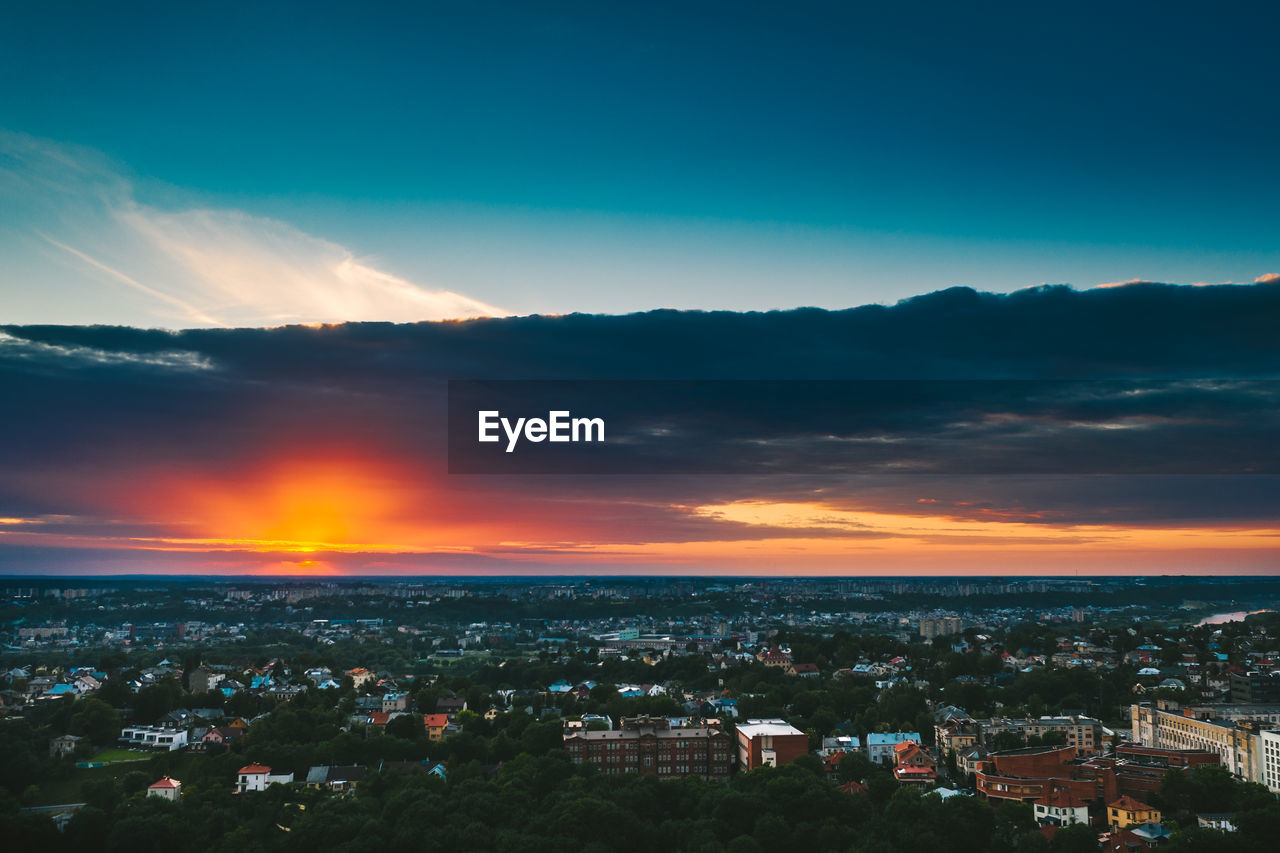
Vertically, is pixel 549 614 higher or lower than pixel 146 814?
lower

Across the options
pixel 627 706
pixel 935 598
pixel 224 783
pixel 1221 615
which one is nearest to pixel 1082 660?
pixel 627 706

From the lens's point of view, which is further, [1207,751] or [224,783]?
[1207,751]

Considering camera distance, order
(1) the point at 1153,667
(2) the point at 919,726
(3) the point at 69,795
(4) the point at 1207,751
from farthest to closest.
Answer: (1) the point at 1153,667
(2) the point at 919,726
(4) the point at 1207,751
(3) the point at 69,795

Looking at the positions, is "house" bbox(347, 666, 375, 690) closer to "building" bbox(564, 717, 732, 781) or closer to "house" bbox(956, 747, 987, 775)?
"building" bbox(564, 717, 732, 781)

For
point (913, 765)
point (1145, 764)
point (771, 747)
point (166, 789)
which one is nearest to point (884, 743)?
point (913, 765)

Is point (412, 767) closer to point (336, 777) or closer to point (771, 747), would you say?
point (336, 777)

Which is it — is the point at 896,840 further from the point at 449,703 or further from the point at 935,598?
the point at 935,598
